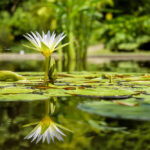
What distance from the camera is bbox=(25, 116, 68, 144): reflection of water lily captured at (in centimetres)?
121

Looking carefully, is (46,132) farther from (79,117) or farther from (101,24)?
(101,24)

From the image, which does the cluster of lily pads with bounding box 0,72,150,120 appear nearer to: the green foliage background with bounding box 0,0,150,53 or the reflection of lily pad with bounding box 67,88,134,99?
the reflection of lily pad with bounding box 67,88,134,99

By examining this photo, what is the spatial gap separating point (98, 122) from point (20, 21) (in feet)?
49.8

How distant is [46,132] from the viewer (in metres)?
1.29

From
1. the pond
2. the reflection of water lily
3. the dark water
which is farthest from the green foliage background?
the reflection of water lily

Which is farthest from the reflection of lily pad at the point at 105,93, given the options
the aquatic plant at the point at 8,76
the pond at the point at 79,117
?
the aquatic plant at the point at 8,76

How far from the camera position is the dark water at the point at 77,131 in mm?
1083

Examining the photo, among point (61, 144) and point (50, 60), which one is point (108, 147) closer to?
point (61, 144)

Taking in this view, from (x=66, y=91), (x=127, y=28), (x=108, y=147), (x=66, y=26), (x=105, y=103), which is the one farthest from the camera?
(x=127, y=28)

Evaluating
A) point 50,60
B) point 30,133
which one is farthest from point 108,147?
point 50,60

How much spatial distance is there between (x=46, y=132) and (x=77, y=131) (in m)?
0.12

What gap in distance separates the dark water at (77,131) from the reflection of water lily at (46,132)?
0.09 feet

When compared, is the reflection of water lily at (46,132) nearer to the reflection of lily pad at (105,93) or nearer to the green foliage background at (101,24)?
the reflection of lily pad at (105,93)

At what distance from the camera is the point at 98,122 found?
144 cm
